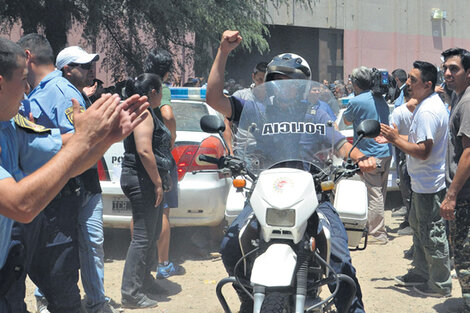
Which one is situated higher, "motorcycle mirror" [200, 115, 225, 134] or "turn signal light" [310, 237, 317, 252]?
"motorcycle mirror" [200, 115, 225, 134]

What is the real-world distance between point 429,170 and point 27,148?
373cm

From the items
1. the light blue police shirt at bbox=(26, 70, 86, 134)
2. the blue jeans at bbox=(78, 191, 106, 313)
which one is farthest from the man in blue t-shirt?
the light blue police shirt at bbox=(26, 70, 86, 134)

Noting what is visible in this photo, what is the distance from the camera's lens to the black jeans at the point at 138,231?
5211 mm

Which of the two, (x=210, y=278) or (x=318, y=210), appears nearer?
(x=318, y=210)

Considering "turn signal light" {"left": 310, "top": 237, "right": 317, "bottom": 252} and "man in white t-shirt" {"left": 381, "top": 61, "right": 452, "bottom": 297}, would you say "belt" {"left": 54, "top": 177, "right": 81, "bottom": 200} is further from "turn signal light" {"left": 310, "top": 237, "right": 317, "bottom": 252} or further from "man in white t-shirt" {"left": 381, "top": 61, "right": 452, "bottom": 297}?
"man in white t-shirt" {"left": 381, "top": 61, "right": 452, "bottom": 297}

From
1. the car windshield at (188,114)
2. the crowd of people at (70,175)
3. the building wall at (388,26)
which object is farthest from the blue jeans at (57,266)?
the building wall at (388,26)

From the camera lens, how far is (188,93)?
27.4 feet

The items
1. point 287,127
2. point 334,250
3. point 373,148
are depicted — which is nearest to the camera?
point 334,250

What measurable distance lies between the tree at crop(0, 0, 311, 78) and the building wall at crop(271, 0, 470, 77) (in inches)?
625

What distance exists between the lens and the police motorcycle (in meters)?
3.01

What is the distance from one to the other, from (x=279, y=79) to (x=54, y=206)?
161 centimetres

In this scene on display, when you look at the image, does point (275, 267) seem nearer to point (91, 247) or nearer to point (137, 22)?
point (91, 247)

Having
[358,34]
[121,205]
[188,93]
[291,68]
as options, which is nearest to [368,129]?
[291,68]

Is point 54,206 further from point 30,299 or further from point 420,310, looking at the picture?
point 420,310
